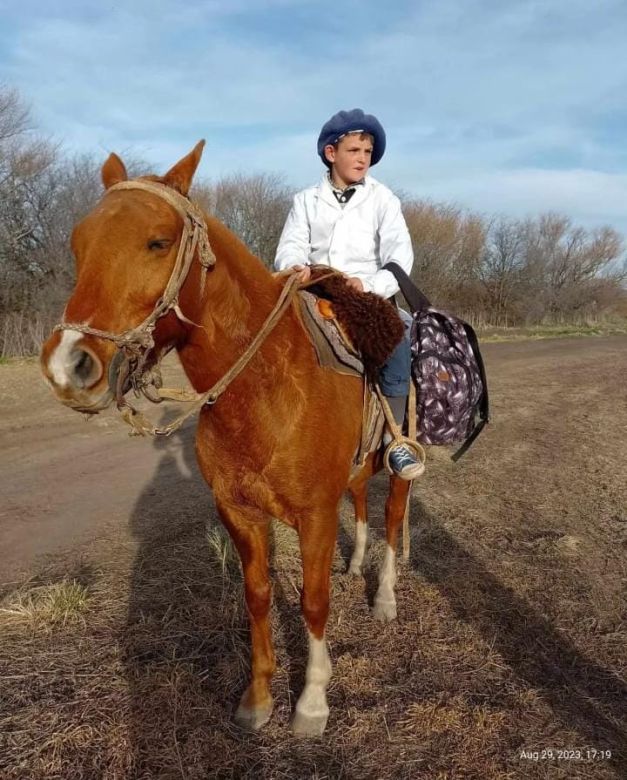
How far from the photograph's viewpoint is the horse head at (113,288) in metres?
1.89

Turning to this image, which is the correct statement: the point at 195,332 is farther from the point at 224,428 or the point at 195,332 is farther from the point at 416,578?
the point at 416,578

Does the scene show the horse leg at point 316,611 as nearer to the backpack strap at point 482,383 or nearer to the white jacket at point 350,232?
the white jacket at point 350,232

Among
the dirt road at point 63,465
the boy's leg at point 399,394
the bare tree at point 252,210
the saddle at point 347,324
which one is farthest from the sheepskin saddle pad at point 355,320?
the bare tree at point 252,210

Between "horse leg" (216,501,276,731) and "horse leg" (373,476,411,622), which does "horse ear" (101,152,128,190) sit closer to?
"horse leg" (216,501,276,731)

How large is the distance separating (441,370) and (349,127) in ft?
5.85

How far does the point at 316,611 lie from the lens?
9.93 feet

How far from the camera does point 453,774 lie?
265 centimetres

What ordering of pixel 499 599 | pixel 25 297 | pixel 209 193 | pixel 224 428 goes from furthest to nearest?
pixel 209 193 < pixel 25 297 < pixel 499 599 < pixel 224 428

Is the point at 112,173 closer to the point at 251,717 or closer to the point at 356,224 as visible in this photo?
the point at 356,224

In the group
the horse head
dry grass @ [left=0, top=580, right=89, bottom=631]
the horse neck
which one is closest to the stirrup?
the horse neck

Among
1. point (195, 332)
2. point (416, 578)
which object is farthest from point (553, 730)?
point (195, 332)

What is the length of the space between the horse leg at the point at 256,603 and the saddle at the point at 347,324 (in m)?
0.96

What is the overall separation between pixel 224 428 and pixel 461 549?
3243mm

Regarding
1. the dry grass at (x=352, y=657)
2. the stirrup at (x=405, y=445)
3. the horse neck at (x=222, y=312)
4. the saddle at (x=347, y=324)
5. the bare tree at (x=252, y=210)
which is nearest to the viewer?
the horse neck at (x=222, y=312)
